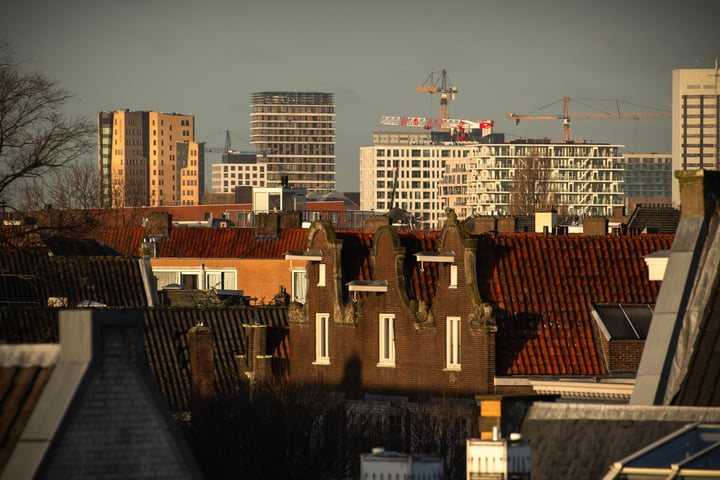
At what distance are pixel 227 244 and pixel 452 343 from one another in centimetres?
5520

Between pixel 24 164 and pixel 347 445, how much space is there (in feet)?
35.2

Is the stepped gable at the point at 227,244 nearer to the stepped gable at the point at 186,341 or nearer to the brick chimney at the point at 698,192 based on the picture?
the stepped gable at the point at 186,341

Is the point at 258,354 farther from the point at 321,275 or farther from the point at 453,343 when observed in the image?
the point at 453,343

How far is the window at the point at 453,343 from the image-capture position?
52750 millimetres

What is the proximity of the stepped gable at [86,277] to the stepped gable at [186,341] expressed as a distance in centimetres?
571

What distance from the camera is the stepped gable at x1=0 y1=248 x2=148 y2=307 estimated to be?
69500mm

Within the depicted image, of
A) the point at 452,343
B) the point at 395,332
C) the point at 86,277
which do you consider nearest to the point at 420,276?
the point at 395,332

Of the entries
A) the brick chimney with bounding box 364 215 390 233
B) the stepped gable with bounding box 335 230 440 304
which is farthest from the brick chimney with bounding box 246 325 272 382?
the brick chimney with bounding box 364 215 390 233

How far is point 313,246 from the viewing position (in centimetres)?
5675

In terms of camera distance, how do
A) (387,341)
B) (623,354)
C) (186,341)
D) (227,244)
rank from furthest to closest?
1. (227,244)
2. (186,341)
3. (387,341)
4. (623,354)

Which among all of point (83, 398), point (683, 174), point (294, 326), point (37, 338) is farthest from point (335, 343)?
point (83, 398)

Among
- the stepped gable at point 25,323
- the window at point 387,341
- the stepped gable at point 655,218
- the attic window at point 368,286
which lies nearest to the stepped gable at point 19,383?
the stepped gable at point 25,323

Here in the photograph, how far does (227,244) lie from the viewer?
107m

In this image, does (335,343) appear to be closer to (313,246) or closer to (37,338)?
(313,246)
